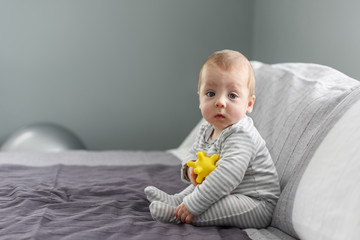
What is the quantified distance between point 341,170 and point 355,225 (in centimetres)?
15

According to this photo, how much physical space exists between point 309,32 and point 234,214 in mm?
1421

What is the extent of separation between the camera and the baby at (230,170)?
1197mm

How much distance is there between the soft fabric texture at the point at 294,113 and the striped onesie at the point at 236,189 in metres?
0.05

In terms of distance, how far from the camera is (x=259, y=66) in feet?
6.88

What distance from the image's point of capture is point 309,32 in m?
2.35

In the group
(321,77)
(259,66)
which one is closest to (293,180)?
(321,77)

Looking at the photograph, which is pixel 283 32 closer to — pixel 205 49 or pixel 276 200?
pixel 205 49

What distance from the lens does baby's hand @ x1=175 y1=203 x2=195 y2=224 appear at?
1.21m

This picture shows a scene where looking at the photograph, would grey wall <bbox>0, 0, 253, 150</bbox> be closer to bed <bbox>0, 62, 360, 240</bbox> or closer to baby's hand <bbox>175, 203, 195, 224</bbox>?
bed <bbox>0, 62, 360, 240</bbox>

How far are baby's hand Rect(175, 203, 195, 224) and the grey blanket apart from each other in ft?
0.06

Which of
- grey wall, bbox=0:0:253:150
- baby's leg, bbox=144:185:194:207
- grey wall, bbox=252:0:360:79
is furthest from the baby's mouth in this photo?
grey wall, bbox=0:0:253:150

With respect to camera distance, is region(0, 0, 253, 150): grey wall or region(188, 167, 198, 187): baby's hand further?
region(0, 0, 253, 150): grey wall

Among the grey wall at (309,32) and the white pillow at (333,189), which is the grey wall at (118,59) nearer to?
the grey wall at (309,32)

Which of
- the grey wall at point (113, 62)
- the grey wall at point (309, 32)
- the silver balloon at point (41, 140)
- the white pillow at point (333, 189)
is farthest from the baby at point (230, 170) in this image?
the grey wall at point (113, 62)
